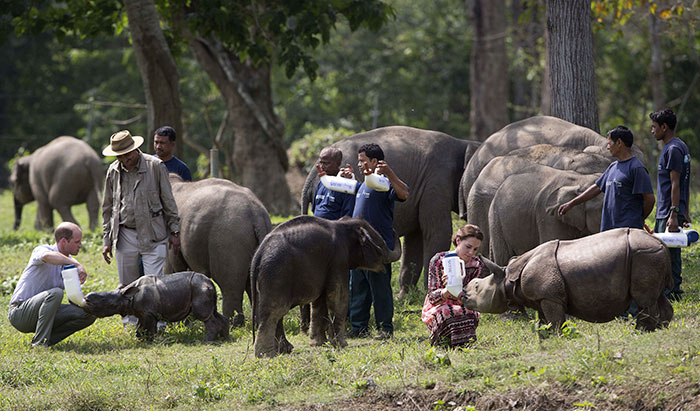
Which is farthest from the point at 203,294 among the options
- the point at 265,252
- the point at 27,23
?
the point at 27,23

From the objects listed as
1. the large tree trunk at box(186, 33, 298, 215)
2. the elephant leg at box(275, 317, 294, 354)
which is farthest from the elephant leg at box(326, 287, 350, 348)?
the large tree trunk at box(186, 33, 298, 215)

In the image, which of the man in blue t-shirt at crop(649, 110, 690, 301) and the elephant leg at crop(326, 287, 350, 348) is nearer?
the elephant leg at crop(326, 287, 350, 348)

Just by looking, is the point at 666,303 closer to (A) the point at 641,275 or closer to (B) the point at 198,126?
(A) the point at 641,275

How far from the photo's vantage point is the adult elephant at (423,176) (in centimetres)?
1146

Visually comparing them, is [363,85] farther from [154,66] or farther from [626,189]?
[626,189]

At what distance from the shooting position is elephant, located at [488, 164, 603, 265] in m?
8.88

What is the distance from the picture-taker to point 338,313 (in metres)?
8.34

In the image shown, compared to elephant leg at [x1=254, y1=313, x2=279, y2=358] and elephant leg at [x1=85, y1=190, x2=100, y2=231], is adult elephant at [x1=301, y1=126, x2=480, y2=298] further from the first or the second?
elephant leg at [x1=85, y1=190, x2=100, y2=231]

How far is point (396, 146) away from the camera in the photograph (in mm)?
11742

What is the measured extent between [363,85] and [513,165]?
77.2 ft

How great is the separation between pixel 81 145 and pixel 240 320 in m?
11.1

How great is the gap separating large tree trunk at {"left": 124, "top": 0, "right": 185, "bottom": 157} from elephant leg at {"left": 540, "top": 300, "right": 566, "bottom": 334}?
24.4 ft

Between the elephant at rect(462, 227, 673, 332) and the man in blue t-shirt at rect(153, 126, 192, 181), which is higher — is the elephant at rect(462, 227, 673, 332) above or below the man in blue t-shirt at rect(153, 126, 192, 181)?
below

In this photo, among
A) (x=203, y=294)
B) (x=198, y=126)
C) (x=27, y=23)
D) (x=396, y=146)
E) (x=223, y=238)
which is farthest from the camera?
(x=198, y=126)
